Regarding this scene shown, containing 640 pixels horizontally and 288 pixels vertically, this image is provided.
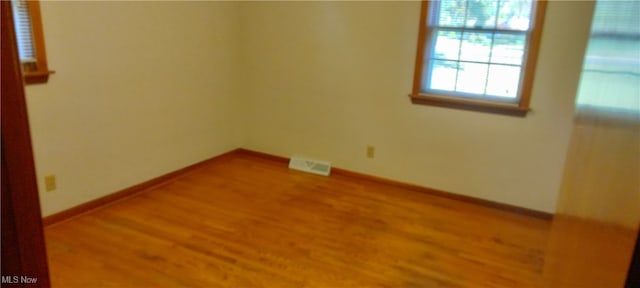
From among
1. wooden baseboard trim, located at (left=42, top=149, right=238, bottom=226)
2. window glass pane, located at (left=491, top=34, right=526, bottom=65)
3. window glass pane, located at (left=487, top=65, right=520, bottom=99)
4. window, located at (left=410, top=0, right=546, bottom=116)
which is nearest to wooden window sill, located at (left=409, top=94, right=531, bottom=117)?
window, located at (left=410, top=0, right=546, bottom=116)

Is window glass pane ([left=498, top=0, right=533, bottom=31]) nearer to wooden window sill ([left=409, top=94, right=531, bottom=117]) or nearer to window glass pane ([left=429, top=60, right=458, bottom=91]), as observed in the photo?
window glass pane ([left=429, top=60, right=458, bottom=91])

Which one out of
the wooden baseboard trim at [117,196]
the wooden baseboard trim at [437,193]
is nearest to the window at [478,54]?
the wooden baseboard trim at [437,193]

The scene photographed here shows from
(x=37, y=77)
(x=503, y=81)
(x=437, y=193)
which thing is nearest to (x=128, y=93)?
(x=37, y=77)

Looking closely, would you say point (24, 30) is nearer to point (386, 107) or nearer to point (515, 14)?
point (386, 107)

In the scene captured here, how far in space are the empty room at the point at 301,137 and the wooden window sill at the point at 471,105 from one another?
16mm

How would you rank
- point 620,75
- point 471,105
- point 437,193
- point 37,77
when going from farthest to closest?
1. point 437,193
2. point 471,105
3. point 37,77
4. point 620,75

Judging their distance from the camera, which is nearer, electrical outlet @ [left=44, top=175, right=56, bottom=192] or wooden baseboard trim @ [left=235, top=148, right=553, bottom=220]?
electrical outlet @ [left=44, top=175, right=56, bottom=192]

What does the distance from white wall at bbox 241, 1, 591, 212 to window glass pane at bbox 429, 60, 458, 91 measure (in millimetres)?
179

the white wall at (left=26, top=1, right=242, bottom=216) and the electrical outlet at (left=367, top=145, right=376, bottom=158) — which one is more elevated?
the white wall at (left=26, top=1, right=242, bottom=216)

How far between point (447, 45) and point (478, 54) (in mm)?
249

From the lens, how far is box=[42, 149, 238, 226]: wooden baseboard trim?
2947mm

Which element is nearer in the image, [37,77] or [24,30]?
[24,30]

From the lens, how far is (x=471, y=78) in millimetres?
3439

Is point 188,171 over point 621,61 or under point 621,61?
under
